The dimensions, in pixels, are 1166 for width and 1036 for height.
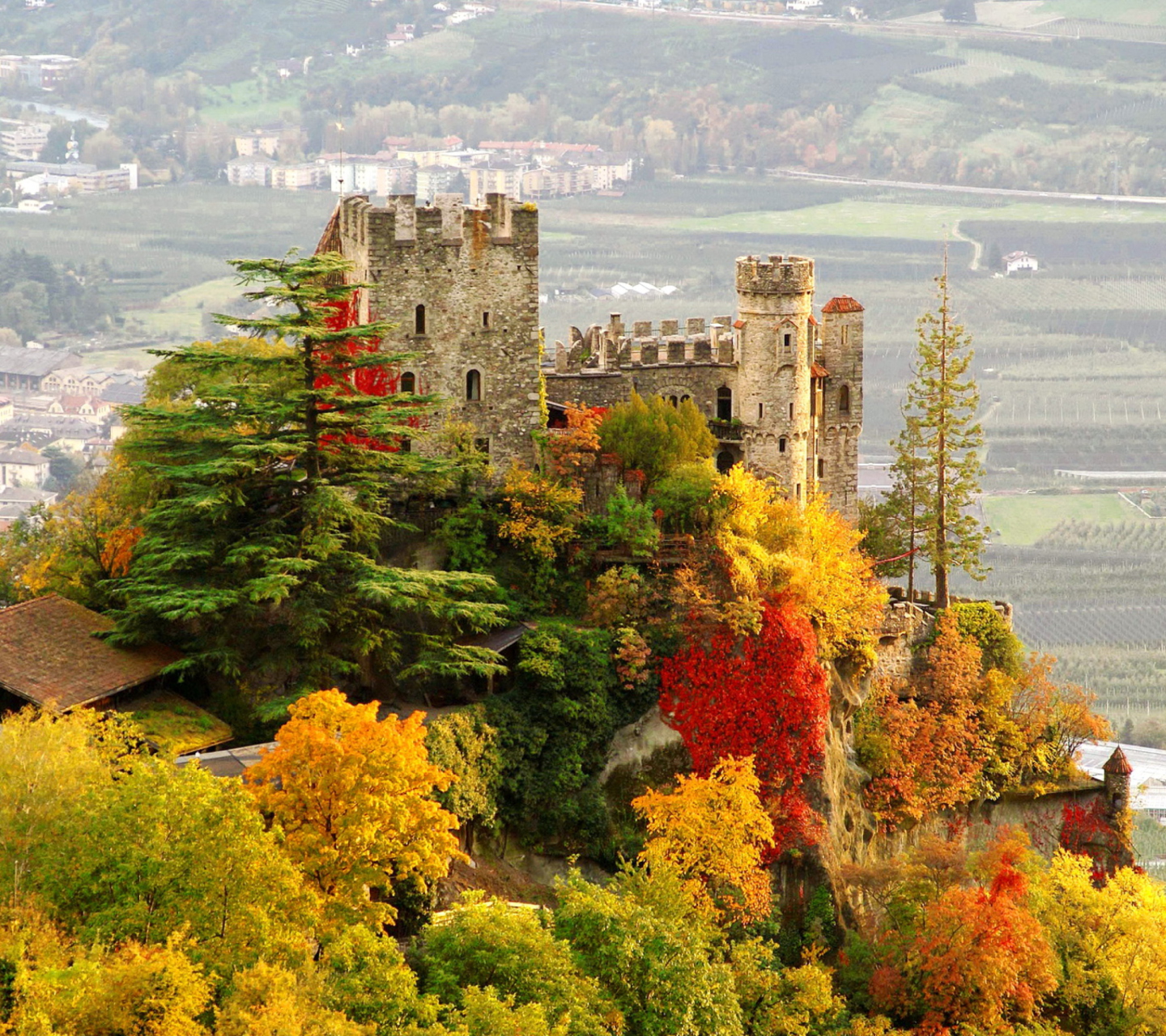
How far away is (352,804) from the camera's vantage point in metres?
45.2

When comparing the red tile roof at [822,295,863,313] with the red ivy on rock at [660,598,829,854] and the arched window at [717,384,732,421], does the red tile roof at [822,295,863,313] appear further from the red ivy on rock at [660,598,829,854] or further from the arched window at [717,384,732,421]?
the red ivy on rock at [660,598,829,854]

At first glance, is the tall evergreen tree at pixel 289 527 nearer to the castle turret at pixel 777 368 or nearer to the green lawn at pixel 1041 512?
the castle turret at pixel 777 368

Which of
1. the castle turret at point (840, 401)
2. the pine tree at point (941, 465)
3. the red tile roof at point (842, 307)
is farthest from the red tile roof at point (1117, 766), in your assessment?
the red tile roof at point (842, 307)

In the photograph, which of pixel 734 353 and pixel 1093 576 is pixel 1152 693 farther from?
pixel 734 353

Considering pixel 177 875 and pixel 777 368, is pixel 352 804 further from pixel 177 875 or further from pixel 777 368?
pixel 777 368

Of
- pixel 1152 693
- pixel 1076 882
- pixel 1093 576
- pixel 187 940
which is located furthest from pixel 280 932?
pixel 1093 576

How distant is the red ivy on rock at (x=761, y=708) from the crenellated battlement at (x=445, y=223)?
1279 centimetres

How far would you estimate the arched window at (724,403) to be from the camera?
6675 centimetres

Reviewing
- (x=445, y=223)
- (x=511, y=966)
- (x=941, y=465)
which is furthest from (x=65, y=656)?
(x=941, y=465)

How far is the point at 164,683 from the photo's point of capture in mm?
52906

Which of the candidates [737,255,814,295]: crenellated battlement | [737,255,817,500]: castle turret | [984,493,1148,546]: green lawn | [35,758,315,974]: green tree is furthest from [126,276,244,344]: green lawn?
[35,758,315,974]: green tree

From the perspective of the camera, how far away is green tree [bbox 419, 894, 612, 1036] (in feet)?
144

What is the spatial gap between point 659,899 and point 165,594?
14051 millimetres

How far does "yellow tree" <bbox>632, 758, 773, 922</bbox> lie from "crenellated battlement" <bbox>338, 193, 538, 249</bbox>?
16240mm
